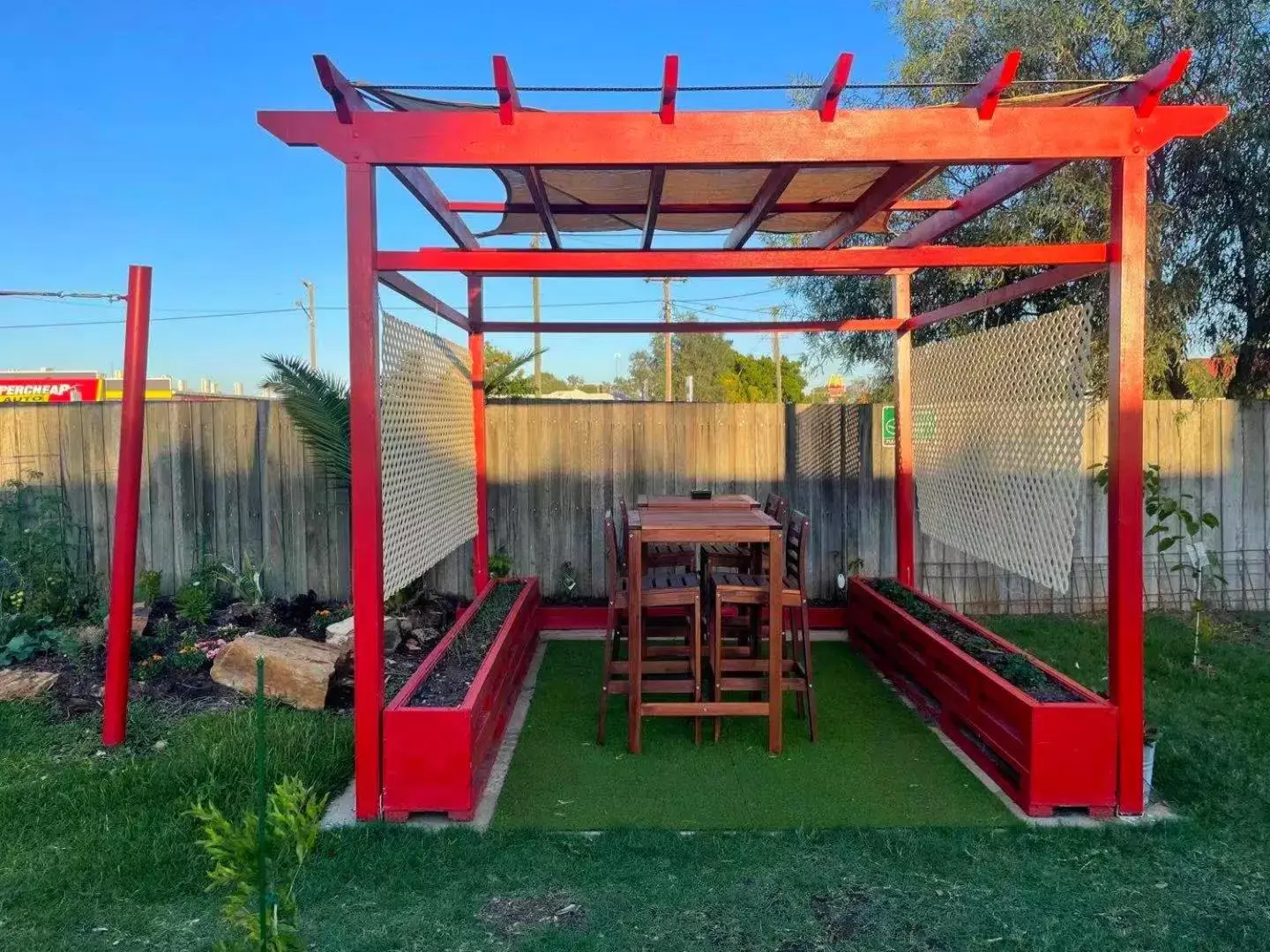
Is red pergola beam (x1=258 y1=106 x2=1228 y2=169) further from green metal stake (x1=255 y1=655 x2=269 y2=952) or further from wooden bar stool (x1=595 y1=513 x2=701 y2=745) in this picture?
green metal stake (x1=255 y1=655 x2=269 y2=952)

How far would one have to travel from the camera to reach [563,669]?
5199 millimetres

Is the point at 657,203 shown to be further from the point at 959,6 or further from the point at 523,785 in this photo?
the point at 959,6

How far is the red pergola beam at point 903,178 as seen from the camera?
279 centimetres

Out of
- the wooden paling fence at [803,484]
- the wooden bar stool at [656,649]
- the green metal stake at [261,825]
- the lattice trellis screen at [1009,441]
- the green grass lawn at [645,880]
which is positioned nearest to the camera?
the green metal stake at [261,825]

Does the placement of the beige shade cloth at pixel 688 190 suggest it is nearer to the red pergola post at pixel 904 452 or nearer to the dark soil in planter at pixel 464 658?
the red pergola post at pixel 904 452

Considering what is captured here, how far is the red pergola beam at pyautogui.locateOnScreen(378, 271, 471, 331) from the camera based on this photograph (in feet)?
12.0

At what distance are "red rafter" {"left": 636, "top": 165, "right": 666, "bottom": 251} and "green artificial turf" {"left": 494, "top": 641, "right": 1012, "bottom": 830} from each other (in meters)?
2.38

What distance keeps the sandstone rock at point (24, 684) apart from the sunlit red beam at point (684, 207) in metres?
3.02

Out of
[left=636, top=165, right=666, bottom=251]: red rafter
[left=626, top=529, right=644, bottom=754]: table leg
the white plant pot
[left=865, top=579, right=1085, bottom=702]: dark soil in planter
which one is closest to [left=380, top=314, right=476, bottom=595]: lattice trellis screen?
[left=626, top=529, right=644, bottom=754]: table leg

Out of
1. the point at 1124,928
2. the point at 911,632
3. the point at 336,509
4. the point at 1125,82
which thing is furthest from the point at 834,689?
the point at 336,509

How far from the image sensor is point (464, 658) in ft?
13.3

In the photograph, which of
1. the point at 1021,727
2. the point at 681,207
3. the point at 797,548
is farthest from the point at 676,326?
the point at 1021,727

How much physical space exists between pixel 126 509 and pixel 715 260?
2.76 metres

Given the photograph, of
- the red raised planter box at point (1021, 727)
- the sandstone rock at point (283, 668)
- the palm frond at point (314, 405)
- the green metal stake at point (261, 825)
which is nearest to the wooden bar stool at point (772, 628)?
the red raised planter box at point (1021, 727)
